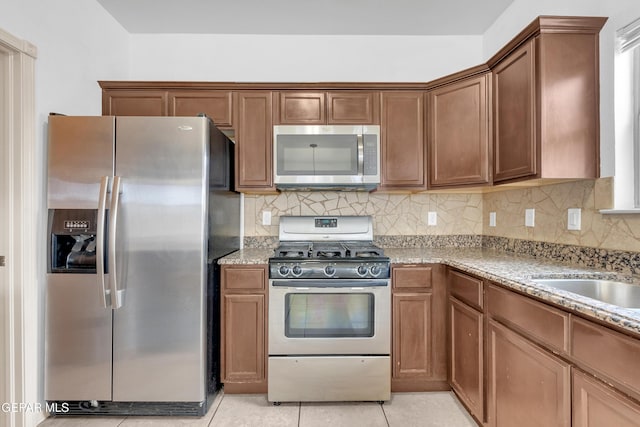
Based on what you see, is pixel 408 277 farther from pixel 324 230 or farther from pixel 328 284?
pixel 324 230

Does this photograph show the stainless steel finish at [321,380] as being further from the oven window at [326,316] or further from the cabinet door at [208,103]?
the cabinet door at [208,103]

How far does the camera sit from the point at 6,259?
1.75 meters

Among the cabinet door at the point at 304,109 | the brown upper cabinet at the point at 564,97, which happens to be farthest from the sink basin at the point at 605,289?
the cabinet door at the point at 304,109

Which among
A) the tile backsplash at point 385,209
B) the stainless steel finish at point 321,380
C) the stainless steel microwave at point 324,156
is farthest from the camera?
the tile backsplash at point 385,209

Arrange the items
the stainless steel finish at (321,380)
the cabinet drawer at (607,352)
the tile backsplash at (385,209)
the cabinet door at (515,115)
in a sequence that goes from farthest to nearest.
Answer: the tile backsplash at (385,209) < the stainless steel finish at (321,380) < the cabinet door at (515,115) < the cabinet drawer at (607,352)

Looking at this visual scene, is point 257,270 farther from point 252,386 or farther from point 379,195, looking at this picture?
point 379,195

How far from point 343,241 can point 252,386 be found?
1272 millimetres

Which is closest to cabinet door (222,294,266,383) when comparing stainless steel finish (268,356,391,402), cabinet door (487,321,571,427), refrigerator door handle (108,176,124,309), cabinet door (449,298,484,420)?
stainless steel finish (268,356,391,402)

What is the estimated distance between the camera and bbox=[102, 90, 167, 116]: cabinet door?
244 cm

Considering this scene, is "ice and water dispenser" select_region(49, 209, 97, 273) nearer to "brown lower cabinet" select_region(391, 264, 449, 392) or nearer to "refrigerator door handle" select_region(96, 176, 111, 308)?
"refrigerator door handle" select_region(96, 176, 111, 308)

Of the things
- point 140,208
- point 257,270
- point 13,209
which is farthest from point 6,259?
point 257,270

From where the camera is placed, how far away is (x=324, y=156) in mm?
2352

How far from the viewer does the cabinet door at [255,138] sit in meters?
2.44

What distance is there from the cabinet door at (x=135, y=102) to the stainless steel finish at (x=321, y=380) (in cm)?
207
